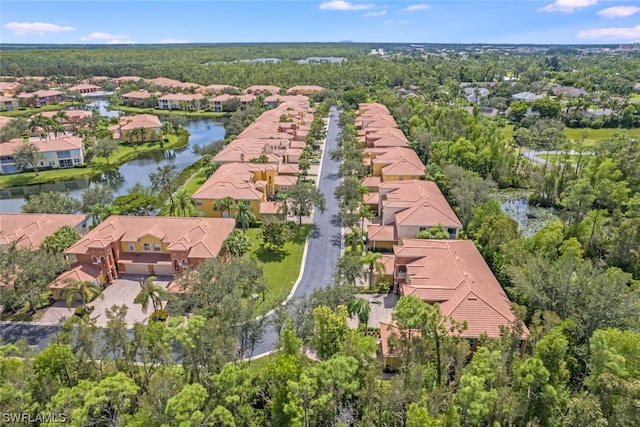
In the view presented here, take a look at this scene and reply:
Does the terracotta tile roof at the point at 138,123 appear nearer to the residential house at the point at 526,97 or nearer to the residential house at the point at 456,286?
the residential house at the point at 456,286

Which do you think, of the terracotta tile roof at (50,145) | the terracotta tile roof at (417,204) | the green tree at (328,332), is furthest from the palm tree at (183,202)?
the terracotta tile roof at (50,145)

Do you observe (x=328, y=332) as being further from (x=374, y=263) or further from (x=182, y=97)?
(x=182, y=97)

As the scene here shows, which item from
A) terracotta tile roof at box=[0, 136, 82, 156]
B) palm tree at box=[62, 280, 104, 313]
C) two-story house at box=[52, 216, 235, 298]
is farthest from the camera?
terracotta tile roof at box=[0, 136, 82, 156]

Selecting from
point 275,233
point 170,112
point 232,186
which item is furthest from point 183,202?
point 170,112

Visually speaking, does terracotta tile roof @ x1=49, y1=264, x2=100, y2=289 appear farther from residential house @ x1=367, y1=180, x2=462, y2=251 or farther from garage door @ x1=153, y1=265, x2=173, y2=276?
residential house @ x1=367, y1=180, x2=462, y2=251

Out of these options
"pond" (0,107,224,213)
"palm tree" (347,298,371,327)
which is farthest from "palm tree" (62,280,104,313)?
"pond" (0,107,224,213)

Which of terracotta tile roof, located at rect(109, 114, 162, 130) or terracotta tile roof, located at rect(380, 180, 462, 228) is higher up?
terracotta tile roof, located at rect(109, 114, 162, 130)

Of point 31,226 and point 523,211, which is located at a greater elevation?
point 31,226
